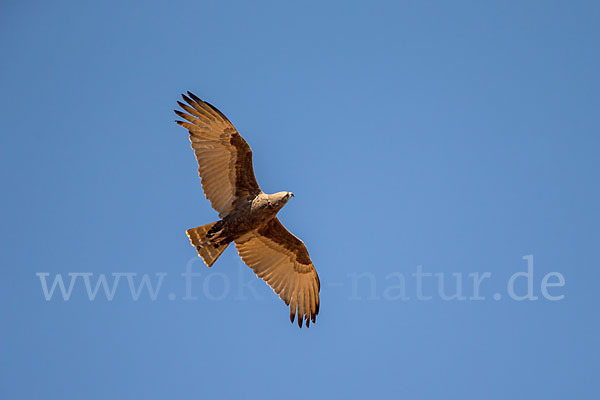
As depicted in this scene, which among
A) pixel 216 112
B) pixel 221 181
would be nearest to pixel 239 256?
pixel 221 181

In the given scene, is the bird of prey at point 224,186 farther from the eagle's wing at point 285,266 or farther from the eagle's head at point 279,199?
the eagle's wing at point 285,266

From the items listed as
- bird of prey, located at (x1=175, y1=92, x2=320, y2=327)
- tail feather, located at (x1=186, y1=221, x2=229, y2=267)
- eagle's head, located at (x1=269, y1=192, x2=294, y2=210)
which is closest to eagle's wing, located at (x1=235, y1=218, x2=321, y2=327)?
bird of prey, located at (x1=175, y1=92, x2=320, y2=327)

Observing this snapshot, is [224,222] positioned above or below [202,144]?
below

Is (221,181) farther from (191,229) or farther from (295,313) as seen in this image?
(295,313)

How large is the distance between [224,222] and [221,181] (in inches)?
31.4

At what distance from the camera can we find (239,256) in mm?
15672

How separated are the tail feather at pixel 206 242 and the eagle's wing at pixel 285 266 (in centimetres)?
96

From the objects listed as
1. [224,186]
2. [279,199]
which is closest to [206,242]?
[224,186]

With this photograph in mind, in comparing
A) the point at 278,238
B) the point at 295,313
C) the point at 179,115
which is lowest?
the point at 295,313

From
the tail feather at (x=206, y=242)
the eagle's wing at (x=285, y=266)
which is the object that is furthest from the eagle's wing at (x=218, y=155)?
the eagle's wing at (x=285, y=266)

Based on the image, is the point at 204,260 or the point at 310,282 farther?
the point at 310,282

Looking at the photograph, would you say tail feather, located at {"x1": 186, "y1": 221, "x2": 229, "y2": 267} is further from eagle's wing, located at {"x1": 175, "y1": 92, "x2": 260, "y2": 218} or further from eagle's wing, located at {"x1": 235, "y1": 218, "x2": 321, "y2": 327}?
eagle's wing, located at {"x1": 235, "y1": 218, "x2": 321, "y2": 327}

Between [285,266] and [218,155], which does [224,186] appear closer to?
[218,155]

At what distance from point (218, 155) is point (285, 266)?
2916 millimetres
